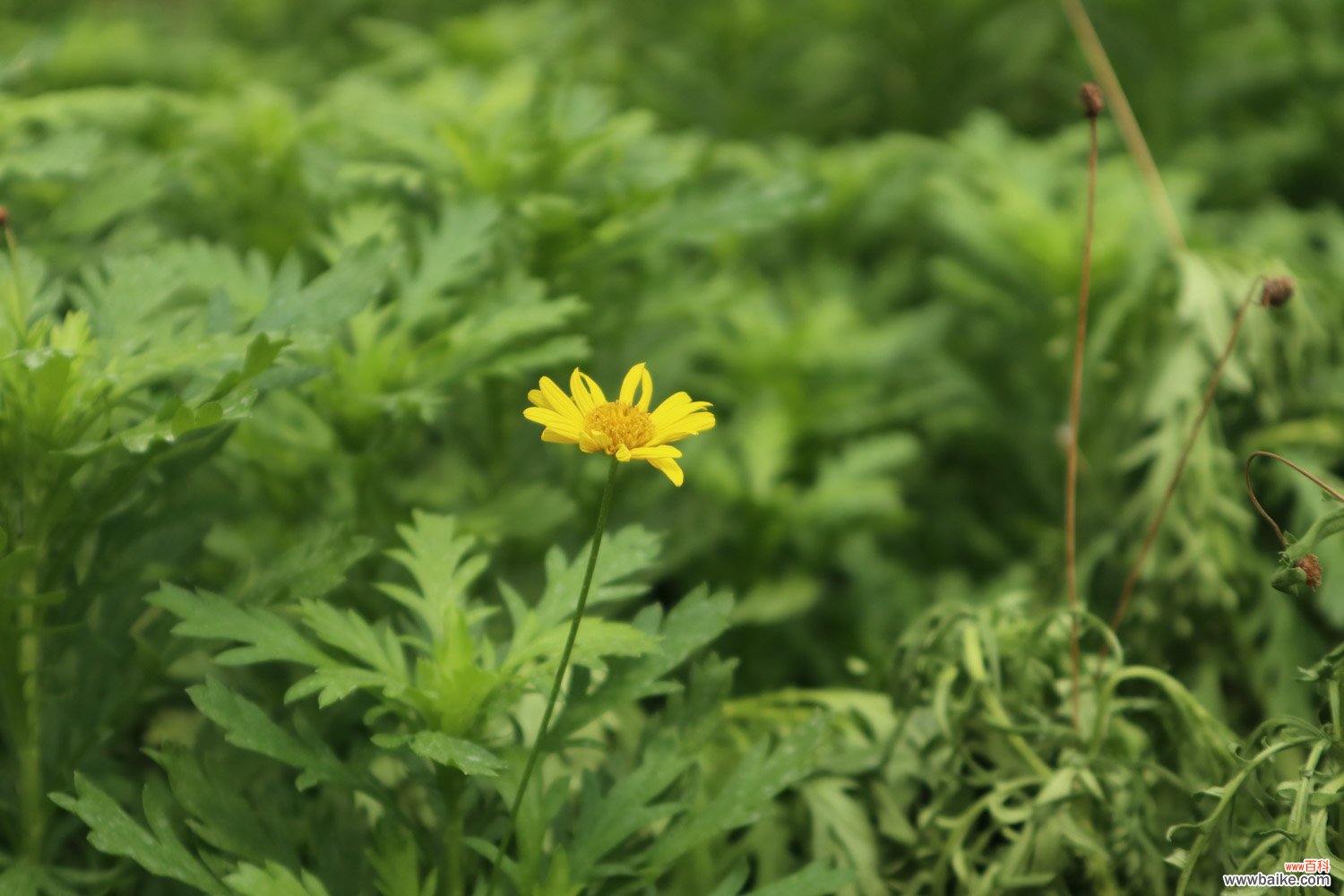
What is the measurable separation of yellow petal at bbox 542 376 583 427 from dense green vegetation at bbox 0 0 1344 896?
194 mm

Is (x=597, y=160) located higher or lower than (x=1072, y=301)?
higher

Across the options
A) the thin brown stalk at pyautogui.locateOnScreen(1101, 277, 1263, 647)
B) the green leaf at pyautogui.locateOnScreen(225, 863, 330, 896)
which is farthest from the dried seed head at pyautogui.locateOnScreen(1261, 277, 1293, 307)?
the green leaf at pyautogui.locateOnScreen(225, 863, 330, 896)

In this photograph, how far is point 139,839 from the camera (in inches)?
33.5

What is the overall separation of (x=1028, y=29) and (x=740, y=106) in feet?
1.86

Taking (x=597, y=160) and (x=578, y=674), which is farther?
(x=597, y=160)

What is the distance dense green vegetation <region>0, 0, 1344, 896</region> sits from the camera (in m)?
0.93

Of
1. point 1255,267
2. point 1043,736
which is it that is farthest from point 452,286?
point 1255,267

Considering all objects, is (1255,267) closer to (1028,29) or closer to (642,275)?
(642,275)

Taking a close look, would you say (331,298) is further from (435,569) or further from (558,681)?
(558,681)

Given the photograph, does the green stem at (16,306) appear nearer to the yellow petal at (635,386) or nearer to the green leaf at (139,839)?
the green leaf at (139,839)

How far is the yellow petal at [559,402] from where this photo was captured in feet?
2.63

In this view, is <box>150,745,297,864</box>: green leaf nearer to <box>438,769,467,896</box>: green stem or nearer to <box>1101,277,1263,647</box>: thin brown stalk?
<box>438,769,467,896</box>: green stem

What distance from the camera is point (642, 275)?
1.51 m

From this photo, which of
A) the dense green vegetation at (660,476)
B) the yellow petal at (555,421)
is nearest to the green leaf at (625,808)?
the dense green vegetation at (660,476)
